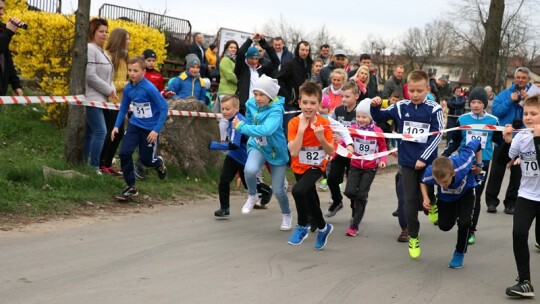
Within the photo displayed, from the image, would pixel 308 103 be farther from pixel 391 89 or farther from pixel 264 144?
pixel 391 89

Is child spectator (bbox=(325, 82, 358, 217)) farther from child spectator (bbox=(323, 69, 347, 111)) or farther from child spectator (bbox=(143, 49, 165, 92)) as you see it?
child spectator (bbox=(143, 49, 165, 92))

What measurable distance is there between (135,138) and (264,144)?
1.89 meters

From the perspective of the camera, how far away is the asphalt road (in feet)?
19.1

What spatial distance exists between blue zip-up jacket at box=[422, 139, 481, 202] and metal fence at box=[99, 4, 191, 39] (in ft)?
54.4

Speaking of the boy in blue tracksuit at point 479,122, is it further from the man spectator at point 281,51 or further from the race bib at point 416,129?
the man spectator at point 281,51

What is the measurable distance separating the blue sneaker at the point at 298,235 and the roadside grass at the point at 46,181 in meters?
2.57

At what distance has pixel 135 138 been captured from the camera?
9.55m

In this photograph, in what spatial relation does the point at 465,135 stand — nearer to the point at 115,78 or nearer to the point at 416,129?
the point at 416,129

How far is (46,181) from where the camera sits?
9359 millimetres

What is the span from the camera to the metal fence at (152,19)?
77.3 ft

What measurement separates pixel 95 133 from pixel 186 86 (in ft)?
9.55

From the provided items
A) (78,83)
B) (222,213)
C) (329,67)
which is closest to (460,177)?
(222,213)

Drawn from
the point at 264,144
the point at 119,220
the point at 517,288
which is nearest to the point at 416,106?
the point at 264,144

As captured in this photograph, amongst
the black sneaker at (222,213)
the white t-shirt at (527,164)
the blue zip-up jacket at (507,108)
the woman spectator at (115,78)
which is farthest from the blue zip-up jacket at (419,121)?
the woman spectator at (115,78)
